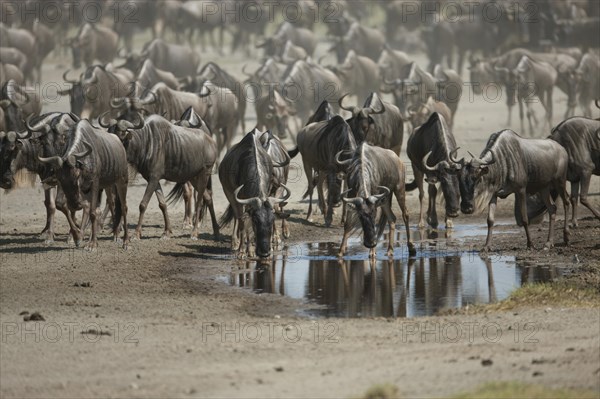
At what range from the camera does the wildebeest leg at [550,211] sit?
1336cm

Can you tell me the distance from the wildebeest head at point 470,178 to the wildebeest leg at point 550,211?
82cm

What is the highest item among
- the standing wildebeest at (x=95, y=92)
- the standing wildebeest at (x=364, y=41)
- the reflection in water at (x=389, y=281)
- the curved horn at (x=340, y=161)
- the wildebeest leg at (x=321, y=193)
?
the standing wildebeest at (x=364, y=41)

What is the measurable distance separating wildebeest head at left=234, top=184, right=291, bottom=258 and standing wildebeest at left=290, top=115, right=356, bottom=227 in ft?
7.53

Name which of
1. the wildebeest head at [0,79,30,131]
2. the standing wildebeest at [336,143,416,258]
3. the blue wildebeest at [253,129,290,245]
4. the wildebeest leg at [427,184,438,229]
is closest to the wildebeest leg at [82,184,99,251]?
the blue wildebeest at [253,129,290,245]

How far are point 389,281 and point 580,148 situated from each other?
3.91 m

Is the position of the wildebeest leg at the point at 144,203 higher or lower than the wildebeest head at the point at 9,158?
lower

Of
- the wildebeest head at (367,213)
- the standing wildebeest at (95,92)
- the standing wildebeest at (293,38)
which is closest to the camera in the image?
the wildebeest head at (367,213)

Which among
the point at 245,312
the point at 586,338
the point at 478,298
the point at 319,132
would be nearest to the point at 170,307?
the point at 245,312

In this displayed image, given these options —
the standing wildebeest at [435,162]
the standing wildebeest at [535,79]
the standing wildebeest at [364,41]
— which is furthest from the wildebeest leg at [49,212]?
the standing wildebeest at [364,41]

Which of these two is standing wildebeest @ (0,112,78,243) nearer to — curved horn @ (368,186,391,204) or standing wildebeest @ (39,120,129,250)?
standing wildebeest @ (39,120,129,250)

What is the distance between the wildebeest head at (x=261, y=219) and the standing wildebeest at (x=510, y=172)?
2.08 metres

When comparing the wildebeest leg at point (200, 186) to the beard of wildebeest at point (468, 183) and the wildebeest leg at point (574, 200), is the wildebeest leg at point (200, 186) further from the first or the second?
the wildebeest leg at point (574, 200)

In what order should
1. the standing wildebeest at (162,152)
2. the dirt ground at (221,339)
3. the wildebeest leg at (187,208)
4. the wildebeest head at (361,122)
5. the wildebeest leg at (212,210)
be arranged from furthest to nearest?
the wildebeest head at (361,122) → the wildebeest leg at (187,208) → the wildebeest leg at (212,210) → the standing wildebeest at (162,152) → the dirt ground at (221,339)

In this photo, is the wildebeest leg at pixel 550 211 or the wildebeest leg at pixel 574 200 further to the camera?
the wildebeest leg at pixel 574 200
